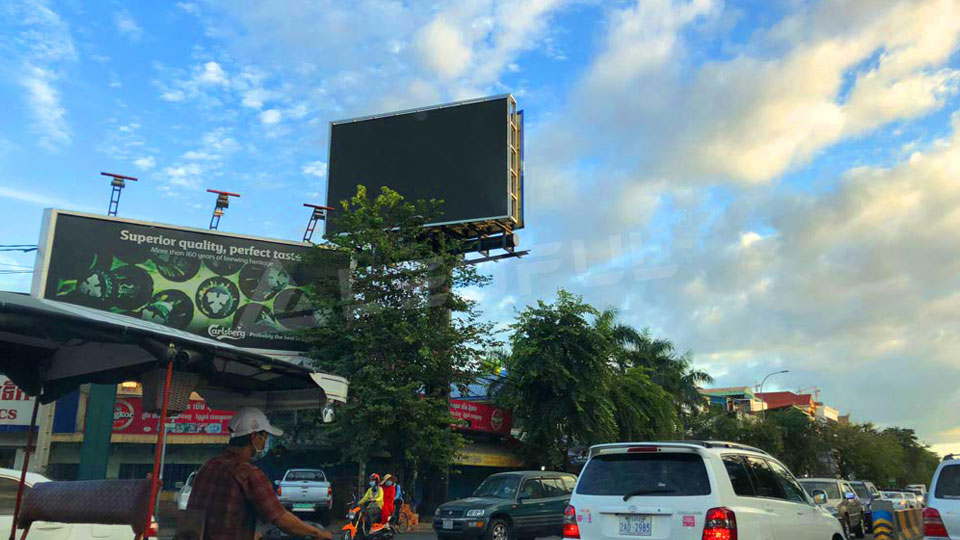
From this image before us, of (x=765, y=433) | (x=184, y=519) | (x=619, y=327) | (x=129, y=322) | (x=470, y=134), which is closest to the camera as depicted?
(x=184, y=519)

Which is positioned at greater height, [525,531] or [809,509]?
[809,509]

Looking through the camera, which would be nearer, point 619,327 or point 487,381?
point 487,381

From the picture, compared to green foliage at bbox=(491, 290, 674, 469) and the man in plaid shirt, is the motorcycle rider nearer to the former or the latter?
the man in plaid shirt

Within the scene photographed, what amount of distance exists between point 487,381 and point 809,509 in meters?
25.2

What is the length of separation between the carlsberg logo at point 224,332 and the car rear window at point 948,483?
21591 mm

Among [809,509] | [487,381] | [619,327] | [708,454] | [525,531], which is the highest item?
[619,327]

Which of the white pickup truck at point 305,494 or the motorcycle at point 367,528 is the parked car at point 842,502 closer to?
the motorcycle at point 367,528

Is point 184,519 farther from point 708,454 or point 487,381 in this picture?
point 487,381

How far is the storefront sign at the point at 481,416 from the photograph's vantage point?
97.7 ft

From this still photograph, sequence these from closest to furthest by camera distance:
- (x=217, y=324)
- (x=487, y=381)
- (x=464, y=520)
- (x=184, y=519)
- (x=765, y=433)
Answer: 1. (x=184, y=519)
2. (x=464, y=520)
3. (x=217, y=324)
4. (x=487, y=381)
5. (x=765, y=433)

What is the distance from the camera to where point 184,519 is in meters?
4.80

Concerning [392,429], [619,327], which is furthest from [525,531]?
[619,327]

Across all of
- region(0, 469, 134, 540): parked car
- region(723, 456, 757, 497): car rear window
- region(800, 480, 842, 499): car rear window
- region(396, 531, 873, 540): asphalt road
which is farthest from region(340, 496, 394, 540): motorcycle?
region(800, 480, 842, 499): car rear window

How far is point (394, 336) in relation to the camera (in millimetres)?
24250
